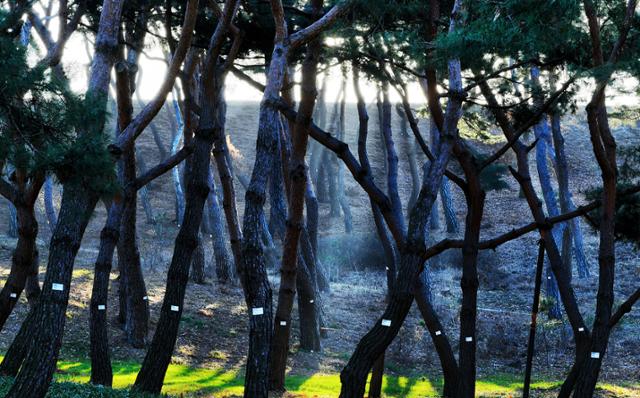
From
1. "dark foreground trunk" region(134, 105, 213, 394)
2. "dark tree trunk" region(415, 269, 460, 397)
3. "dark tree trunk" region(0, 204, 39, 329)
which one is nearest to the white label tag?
"dark foreground trunk" region(134, 105, 213, 394)

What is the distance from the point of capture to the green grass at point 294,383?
42.6 ft

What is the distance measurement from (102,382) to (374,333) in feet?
14.0

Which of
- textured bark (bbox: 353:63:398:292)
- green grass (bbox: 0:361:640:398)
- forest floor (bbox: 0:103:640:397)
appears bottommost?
green grass (bbox: 0:361:640:398)

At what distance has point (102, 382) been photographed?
1162 cm

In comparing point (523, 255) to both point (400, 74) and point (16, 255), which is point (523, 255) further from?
point (16, 255)

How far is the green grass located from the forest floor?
28 millimetres

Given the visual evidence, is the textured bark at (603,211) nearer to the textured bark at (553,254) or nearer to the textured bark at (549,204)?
the textured bark at (553,254)

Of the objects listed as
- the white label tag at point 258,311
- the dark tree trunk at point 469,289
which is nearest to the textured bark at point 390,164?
the dark tree trunk at point 469,289

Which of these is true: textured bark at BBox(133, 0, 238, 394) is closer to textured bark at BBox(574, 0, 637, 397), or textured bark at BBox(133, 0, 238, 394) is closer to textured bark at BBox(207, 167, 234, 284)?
textured bark at BBox(574, 0, 637, 397)

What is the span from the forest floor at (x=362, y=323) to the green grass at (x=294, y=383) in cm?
3

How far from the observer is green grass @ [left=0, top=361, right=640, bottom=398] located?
42.6 feet

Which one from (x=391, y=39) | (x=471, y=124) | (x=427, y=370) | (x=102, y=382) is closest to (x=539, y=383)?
(x=427, y=370)

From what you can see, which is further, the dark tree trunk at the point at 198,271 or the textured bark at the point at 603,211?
the dark tree trunk at the point at 198,271

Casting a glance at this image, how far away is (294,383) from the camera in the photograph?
14.9 meters
